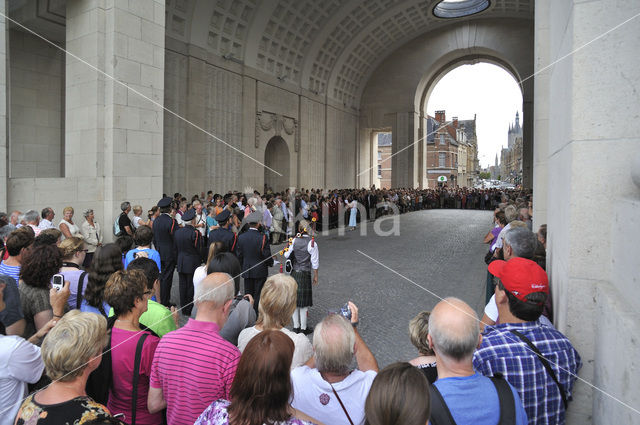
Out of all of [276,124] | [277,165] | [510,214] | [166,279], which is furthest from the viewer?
[277,165]

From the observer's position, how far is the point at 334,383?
2.06 metres

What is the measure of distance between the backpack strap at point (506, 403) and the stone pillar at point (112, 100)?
413 inches

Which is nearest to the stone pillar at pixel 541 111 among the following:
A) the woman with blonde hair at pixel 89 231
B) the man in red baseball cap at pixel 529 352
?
the man in red baseball cap at pixel 529 352

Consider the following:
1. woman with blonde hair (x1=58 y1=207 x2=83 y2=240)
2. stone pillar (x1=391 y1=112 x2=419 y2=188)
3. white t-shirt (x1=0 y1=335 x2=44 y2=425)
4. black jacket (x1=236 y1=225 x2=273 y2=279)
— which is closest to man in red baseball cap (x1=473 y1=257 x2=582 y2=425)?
white t-shirt (x1=0 y1=335 x2=44 y2=425)

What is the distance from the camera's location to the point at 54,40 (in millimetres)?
13820

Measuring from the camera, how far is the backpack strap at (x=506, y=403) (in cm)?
178

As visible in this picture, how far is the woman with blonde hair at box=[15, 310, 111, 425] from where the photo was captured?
6.02 feet

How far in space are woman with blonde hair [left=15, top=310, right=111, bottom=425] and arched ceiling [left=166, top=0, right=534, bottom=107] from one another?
17218mm

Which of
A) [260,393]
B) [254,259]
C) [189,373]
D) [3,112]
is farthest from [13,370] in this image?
[3,112]

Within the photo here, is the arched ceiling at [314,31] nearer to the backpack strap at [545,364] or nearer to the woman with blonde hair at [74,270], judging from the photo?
the woman with blonde hair at [74,270]

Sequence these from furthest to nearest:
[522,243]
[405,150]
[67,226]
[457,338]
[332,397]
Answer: [405,150]
[67,226]
[522,243]
[332,397]
[457,338]

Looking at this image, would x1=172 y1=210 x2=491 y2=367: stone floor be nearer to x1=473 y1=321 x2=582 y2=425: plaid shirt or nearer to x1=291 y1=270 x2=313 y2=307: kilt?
x1=291 y1=270 x2=313 y2=307: kilt

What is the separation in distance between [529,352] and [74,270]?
3.61 metres

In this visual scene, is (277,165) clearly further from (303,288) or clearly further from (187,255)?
(303,288)
